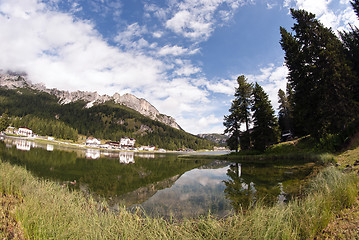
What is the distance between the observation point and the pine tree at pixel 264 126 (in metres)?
34.6

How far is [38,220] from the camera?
4.46 m

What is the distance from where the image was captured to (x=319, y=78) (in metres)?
23.5

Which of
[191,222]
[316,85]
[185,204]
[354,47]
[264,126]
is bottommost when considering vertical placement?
[185,204]

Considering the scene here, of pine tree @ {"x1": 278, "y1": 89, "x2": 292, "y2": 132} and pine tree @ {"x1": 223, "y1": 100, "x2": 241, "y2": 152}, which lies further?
pine tree @ {"x1": 278, "y1": 89, "x2": 292, "y2": 132}

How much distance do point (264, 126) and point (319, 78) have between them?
541 inches

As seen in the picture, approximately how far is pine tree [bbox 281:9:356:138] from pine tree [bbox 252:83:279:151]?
6768 millimetres

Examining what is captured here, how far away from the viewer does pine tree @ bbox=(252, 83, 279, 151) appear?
34.6 metres

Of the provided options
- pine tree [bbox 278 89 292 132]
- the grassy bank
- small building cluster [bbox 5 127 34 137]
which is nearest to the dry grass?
the grassy bank

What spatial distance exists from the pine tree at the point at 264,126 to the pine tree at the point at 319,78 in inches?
266

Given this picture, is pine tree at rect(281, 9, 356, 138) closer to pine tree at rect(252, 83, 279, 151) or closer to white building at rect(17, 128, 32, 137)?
pine tree at rect(252, 83, 279, 151)

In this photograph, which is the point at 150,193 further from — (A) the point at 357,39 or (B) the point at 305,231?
(A) the point at 357,39

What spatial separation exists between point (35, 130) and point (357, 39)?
18498 cm

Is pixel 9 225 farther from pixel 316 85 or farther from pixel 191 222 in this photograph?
pixel 316 85

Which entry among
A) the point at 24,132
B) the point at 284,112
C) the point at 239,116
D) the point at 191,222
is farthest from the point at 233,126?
the point at 24,132
